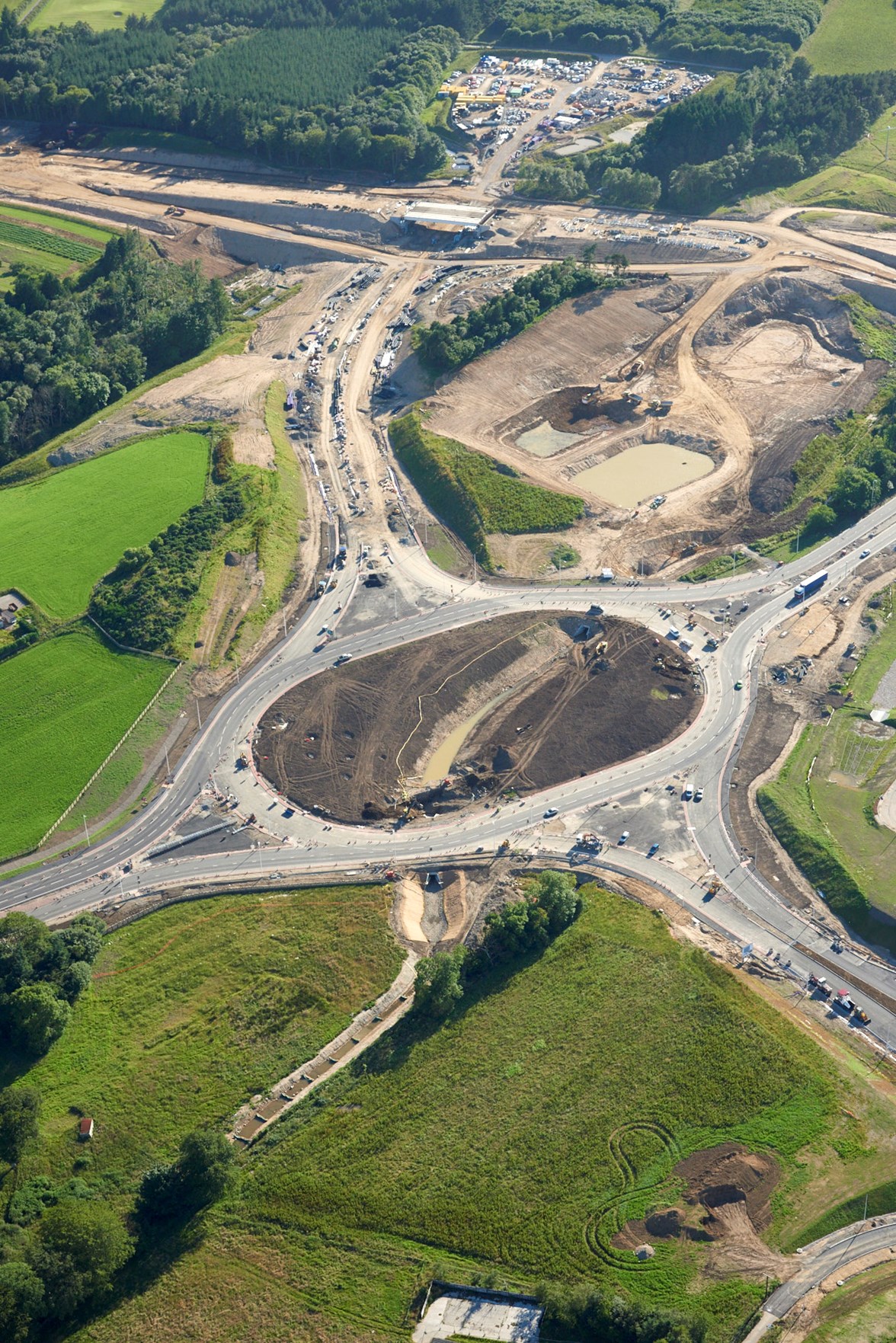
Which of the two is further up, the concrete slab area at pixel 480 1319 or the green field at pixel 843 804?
the green field at pixel 843 804

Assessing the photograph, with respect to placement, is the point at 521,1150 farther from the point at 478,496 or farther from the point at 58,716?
the point at 478,496

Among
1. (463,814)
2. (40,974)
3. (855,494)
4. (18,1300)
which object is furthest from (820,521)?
(18,1300)

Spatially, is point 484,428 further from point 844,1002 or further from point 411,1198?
point 411,1198

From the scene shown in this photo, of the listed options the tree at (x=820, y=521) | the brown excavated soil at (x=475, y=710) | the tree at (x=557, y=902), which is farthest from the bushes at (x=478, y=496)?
the tree at (x=557, y=902)

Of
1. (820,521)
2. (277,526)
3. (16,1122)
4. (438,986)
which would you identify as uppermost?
(277,526)

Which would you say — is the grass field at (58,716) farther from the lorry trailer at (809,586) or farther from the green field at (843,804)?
the lorry trailer at (809,586)

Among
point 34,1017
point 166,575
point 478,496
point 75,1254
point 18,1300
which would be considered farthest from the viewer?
point 478,496
